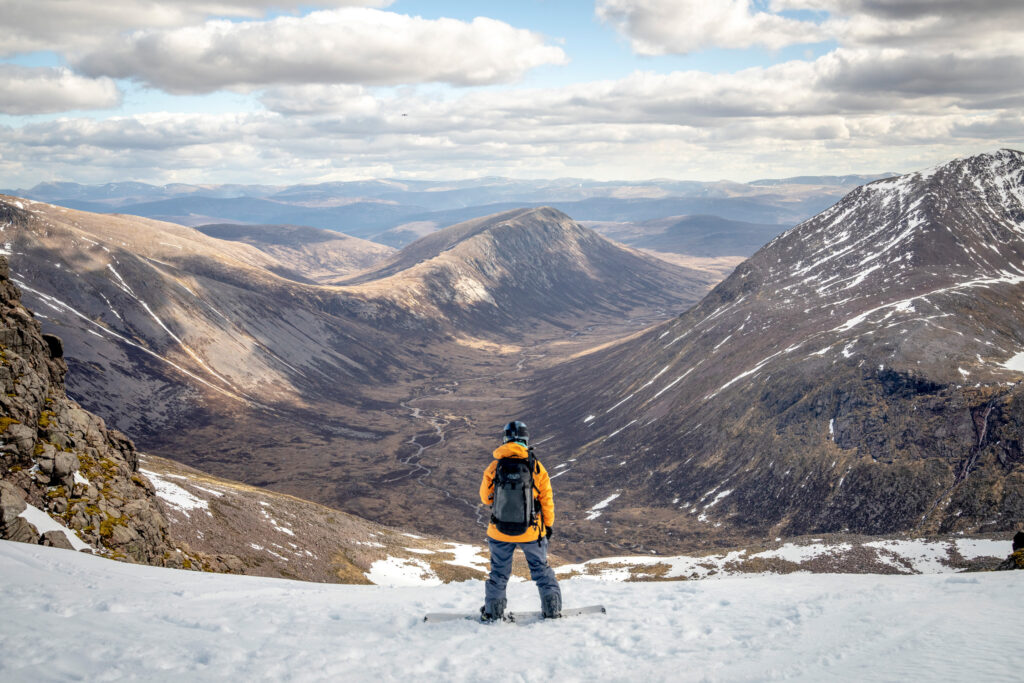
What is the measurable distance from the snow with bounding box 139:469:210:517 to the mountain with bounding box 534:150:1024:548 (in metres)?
55.9

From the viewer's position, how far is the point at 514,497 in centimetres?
1598

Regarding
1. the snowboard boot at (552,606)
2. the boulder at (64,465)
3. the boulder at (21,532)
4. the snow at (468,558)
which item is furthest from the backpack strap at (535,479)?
the snow at (468,558)

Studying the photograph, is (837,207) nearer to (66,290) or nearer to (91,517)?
(91,517)

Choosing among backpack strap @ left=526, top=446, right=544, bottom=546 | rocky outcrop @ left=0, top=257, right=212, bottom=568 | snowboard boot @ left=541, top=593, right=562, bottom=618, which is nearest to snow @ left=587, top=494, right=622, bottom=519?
rocky outcrop @ left=0, top=257, right=212, bottom=568

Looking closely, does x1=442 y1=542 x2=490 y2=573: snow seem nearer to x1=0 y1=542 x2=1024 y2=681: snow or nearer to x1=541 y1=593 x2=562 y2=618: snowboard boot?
x1=0 y1=542 x2=1024 y2=681: snow

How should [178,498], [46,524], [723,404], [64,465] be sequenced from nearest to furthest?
[46,524] < [64,465] < [178,498] < [723,404]

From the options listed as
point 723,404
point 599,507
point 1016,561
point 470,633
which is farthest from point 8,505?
point 723,404

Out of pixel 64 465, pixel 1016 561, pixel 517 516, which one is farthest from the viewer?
pixel 64 465

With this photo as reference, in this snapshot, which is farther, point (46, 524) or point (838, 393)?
point (838, 393)

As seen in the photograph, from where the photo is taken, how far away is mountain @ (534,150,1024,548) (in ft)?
264

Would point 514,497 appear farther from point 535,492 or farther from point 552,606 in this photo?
point 552,606

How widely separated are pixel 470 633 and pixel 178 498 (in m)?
51.9

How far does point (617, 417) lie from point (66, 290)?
525 feet

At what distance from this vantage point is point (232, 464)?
136 m
